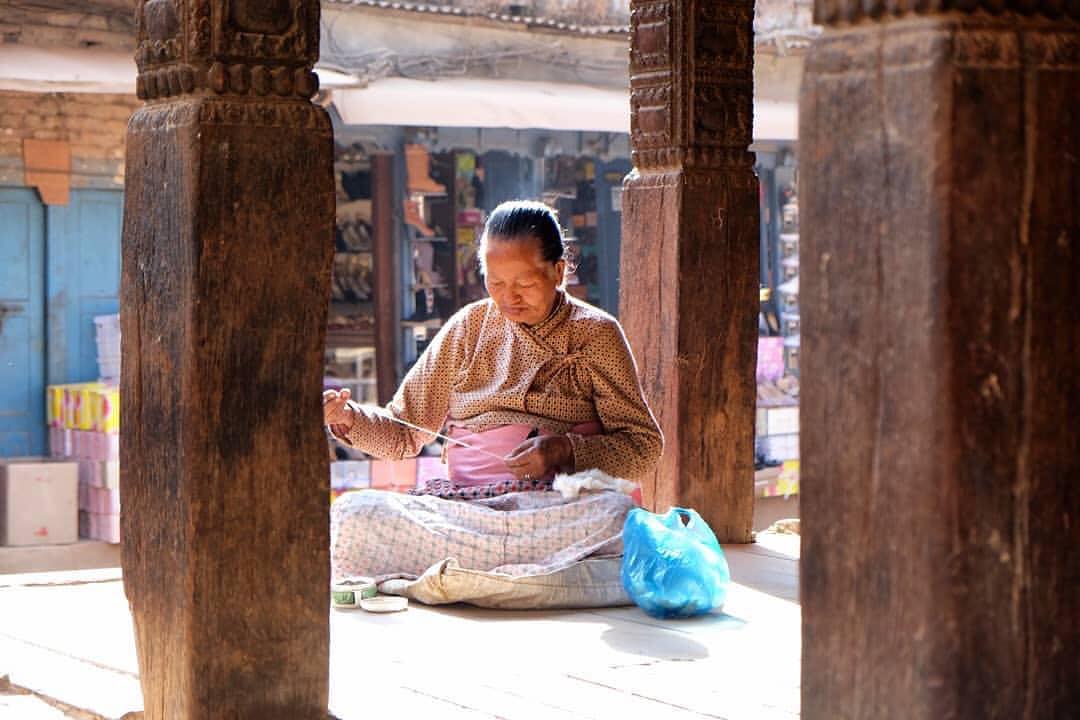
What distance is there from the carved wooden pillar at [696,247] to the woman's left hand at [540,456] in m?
0.91

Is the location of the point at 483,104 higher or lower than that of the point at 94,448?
higher

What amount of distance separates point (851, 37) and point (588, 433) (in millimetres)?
2985

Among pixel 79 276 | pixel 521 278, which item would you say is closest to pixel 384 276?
pixel 79 276

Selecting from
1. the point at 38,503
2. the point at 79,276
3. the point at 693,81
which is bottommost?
the point at 38,503

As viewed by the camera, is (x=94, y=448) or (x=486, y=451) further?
(x=94, y=448)

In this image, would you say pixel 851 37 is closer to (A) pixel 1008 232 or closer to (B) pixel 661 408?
(A) pixel 1008 232

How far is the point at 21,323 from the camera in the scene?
10.7 metres

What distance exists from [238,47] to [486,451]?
2.00 meters

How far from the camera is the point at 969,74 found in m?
2.24

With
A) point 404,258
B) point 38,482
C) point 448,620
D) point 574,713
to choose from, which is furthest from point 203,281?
point 404,258

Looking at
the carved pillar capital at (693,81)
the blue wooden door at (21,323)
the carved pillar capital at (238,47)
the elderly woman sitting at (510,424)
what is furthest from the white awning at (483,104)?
the carved pillar capital at (238,47)

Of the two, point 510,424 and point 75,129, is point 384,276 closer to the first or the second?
point 75,129

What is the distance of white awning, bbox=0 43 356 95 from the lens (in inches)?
370

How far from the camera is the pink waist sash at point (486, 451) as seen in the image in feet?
17.2
